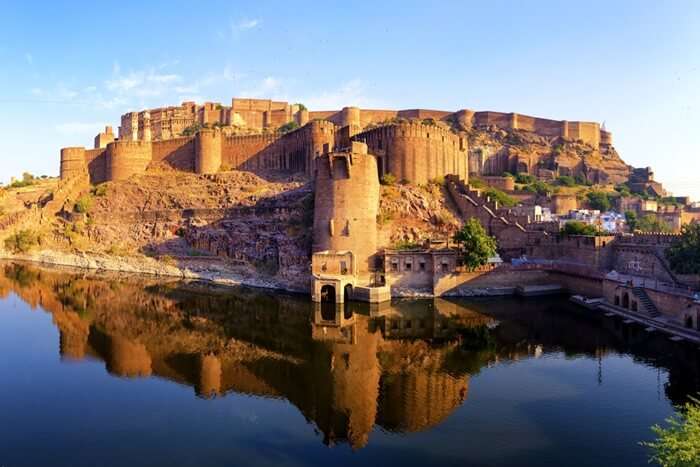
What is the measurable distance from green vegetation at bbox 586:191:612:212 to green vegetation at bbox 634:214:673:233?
13.6 ft

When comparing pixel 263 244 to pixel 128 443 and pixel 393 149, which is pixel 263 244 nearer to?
pixel 393 149

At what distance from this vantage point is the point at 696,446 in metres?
6.24

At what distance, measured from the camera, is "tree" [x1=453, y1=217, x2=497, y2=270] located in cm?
2306

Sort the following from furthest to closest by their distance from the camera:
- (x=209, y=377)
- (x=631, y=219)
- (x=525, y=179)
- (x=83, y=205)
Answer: (x=525, y=179)
(x=631, y=219)
(x=83, y=205)
(x=209, y=377)

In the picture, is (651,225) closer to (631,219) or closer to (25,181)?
(631,219)

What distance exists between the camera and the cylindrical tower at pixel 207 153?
1571 inches

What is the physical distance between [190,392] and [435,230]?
1762 centimetres

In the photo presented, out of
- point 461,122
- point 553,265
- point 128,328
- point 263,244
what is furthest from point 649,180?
point 128,328

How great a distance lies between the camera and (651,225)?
37688 millimetres

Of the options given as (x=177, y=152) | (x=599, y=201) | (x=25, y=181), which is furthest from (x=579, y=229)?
(x=25, y=181)

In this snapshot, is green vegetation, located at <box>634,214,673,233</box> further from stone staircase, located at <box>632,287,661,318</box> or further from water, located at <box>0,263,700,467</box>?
water, located at <box>0,263,700,467</box>

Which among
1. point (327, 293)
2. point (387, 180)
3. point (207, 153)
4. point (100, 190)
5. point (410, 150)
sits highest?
point (207, 153)

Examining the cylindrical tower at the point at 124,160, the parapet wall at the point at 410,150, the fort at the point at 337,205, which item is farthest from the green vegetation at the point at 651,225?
the cylindrical tower at the point at 124,160

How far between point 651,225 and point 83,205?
44.5 metres
